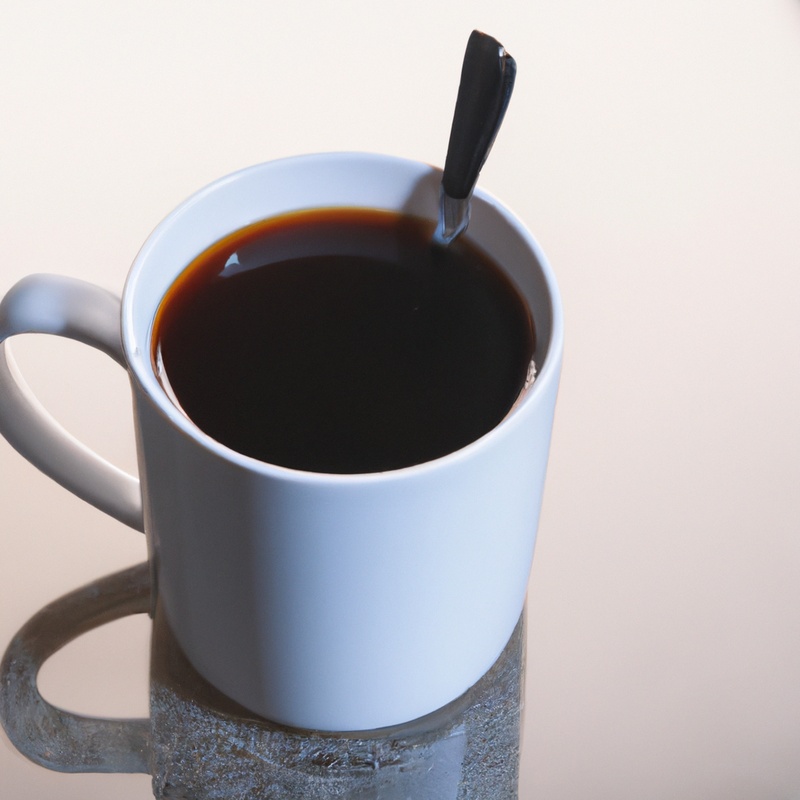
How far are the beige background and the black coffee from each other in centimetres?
17

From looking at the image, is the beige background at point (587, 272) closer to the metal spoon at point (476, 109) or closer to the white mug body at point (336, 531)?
the white mug body at point (336, 531)

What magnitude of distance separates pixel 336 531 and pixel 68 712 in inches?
9.7

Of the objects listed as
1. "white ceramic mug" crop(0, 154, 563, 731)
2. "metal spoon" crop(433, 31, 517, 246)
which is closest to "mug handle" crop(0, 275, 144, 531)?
"white ceramic mug" crop(0, 154, 563, 731)

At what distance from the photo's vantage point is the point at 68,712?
542mm

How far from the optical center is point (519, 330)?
0.44 metres

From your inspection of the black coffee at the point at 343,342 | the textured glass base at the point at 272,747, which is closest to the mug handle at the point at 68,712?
the textured glass base at the point at 272,747

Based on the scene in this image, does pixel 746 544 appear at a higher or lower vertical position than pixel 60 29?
lower

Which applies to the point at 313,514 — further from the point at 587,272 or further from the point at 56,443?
the point at 587,272

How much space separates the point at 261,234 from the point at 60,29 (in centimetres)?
48

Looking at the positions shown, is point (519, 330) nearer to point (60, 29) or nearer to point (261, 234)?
point (261, 234)

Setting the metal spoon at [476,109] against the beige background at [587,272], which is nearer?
the metal spoon at [476,109]

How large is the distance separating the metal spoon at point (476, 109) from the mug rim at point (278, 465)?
0.01 metres

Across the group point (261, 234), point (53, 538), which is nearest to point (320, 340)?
point (261, 234)

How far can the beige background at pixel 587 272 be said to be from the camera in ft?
1.82
